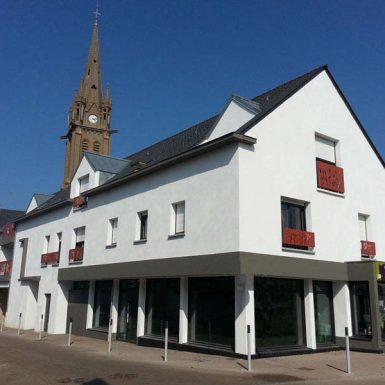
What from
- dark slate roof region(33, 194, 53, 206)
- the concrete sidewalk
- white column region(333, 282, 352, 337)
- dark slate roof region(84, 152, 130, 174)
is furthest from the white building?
dark slate roof region(33, 194, 53, 206)

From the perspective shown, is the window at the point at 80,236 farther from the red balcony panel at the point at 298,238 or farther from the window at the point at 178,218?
the red balcony panel at the point at 298,238

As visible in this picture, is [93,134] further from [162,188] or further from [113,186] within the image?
[162,188]

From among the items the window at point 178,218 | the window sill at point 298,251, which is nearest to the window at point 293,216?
the window sill at point 298,251

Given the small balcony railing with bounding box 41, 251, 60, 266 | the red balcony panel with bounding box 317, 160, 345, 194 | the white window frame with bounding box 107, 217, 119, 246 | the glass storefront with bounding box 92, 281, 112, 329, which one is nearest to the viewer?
the red balcony panel with bounding box 317, 160, 345, 194

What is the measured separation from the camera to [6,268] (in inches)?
1316

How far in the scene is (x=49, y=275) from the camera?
26.6m

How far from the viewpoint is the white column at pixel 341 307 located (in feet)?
57.2

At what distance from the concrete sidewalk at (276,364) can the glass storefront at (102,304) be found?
4.08m

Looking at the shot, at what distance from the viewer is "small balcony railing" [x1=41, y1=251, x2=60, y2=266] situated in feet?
85.8

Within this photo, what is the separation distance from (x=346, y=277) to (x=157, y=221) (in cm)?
772

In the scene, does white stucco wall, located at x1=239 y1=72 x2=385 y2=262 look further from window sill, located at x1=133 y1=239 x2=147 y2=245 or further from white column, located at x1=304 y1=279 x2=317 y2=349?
window sill, located at x1=133 y1=239 x2=147 y2=245

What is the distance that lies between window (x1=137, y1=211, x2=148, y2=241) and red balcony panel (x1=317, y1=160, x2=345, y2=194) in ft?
24.1

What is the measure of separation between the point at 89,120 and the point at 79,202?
4049 centimetres

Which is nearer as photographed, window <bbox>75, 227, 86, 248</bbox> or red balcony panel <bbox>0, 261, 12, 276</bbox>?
window <bbox>75, 227, 86, 248</bbox>
